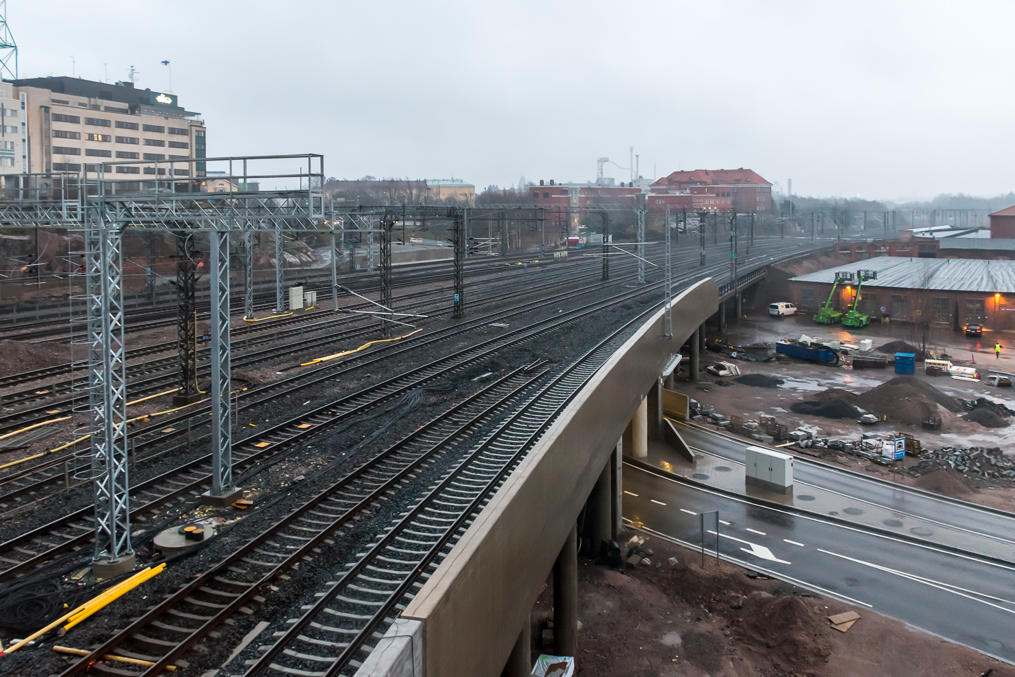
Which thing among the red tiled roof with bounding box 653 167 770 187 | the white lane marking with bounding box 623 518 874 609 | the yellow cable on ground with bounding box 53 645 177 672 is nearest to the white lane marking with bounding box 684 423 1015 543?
the white lane marking with bounding box 623 518 874 609

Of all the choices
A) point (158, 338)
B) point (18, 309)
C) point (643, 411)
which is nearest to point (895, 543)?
point (643, 411)

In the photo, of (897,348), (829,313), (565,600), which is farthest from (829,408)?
(829,313)

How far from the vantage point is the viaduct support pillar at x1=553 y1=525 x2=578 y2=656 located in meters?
12.6

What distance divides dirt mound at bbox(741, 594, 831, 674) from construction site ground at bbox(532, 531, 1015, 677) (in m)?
0.02

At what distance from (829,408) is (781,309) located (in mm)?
29119

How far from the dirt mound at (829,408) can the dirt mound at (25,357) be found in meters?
24.2

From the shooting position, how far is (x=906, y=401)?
27.8 m

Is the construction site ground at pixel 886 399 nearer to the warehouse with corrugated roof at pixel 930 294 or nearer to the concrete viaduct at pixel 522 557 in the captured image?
the warehouse with corrugated roof at pixel 930 294

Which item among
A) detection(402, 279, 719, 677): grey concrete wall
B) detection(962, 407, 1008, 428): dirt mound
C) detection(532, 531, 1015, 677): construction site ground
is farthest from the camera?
detection(962, 407, 1008, 428): dirt mound

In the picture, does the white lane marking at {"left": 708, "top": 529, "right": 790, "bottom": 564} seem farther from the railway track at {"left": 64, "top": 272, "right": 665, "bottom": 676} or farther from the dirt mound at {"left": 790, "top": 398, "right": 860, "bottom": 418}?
the dirt mound at {"left": 790, "top": 398, "right": 860, "bottom": 418}

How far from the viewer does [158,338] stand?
24.7m

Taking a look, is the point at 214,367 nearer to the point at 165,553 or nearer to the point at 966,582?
the point at 165,553

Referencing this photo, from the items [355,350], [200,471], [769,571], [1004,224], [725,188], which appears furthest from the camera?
[725,188]

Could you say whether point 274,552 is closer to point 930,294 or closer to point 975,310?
point 975,310
